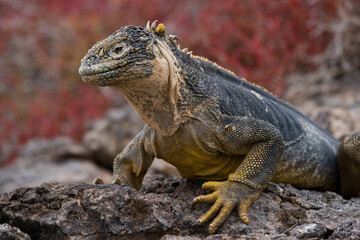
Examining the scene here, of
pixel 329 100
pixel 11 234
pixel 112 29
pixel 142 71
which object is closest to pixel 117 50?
pixel 142 71

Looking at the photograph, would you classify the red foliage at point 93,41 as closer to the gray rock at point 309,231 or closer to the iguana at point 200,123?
the iguana at point 200,123

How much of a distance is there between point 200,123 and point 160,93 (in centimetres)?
37

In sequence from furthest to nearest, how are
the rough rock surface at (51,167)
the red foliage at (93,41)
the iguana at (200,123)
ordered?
1. the red foliage at (93,41)
2. the rough rock surface at (51,167)
3. the iguana at (200,123)

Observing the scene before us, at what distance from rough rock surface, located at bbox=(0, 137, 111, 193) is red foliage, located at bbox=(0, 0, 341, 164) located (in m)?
2.19

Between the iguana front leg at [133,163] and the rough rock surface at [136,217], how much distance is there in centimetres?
64

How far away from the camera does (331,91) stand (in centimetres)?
840

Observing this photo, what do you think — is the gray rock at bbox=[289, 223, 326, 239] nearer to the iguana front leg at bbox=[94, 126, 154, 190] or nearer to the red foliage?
the iguana front leg at bbox=[94, 126, 154, 190]

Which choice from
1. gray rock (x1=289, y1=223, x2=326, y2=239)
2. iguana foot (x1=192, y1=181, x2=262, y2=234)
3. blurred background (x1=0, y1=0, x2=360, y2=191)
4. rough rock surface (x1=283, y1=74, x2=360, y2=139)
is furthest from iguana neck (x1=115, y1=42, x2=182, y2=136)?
blurred background (x1=0, y1=0, x2=360, y2=191)

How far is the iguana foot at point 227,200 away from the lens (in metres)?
3.46

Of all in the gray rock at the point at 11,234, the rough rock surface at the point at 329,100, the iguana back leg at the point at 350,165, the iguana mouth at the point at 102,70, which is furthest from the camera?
the rough rock surface at the point at 329,100

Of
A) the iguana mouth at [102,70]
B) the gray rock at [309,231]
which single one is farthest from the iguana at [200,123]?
the gray rock at [309,231]

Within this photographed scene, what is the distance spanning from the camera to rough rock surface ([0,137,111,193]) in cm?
800

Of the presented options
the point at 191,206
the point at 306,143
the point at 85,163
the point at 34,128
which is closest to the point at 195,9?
the point at 34,128

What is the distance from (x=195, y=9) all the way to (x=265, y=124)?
969 cm
